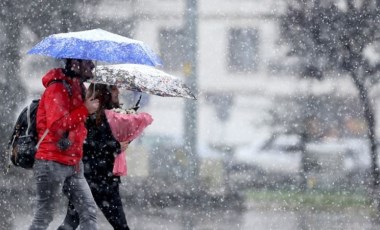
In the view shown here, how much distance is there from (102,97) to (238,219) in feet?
18.4

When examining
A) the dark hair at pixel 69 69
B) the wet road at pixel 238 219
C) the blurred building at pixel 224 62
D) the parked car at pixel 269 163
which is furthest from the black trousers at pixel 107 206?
the parked car at pixel 269 163

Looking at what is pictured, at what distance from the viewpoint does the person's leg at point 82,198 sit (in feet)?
22.3

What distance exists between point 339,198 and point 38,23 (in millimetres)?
5618

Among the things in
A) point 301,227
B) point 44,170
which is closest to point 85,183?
point 44,170

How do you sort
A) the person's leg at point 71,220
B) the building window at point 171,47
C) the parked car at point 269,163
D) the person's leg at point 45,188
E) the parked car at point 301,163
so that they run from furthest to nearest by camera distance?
the building window at point 171,47 < the parked car at point 269,163 < the parked car at point 301,163 < the person's leg at point 71,220 < the person's leg at point 45,188

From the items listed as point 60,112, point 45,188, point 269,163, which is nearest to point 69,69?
point 60,112

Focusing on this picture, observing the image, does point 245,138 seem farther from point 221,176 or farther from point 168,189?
point 168,189

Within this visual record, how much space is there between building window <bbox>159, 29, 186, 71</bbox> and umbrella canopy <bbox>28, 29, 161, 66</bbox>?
12.6m

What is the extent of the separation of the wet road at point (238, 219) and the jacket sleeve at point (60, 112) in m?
4.04

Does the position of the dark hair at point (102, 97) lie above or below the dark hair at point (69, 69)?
below

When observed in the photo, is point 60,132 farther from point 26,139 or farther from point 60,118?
point 26,139

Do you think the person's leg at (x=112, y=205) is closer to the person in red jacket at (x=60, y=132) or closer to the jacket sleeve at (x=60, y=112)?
the person in red jacket at (x=60, y=132)

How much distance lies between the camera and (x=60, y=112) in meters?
6.45

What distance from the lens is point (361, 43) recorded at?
49.6 feet
